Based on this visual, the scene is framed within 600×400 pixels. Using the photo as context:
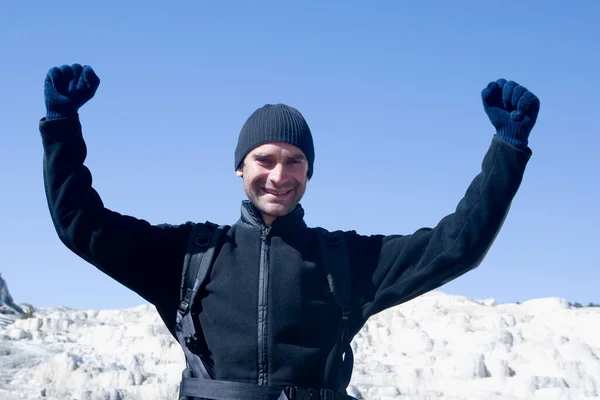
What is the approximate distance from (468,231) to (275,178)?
66 centimetres

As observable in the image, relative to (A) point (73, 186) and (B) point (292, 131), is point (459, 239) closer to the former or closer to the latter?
(B) point (292, 131)

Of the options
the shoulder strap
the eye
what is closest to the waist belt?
the shoulder strap

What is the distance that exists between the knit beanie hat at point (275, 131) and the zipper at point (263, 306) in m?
0.29

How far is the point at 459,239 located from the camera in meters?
2.60

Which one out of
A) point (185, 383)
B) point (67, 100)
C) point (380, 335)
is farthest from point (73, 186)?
point (380, 335)

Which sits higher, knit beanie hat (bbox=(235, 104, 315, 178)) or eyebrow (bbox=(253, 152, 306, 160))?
knit beanie hat (bbox=(235, 104, 315, 178))

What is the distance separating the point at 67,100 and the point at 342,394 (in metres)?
1.26

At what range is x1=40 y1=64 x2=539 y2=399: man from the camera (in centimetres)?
257

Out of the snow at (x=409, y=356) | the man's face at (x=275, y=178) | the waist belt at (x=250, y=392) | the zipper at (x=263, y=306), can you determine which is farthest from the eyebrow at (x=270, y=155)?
the snow at (x=409, y=356)

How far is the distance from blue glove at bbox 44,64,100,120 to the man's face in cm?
59

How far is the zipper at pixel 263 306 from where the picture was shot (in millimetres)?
2641

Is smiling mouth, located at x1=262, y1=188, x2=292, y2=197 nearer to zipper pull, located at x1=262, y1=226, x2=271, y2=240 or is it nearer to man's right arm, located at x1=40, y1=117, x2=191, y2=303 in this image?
zipper pull, located at x1=262, y1=226, x2=271, y2=240

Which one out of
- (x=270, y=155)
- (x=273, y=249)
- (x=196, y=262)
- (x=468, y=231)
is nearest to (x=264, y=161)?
(x=270, y=155)

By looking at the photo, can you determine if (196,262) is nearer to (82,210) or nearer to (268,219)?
(268,219)
